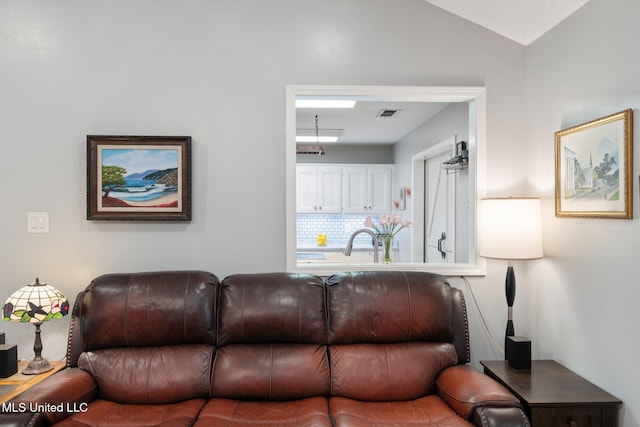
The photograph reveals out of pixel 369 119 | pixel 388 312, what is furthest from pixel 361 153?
pixel 388 312

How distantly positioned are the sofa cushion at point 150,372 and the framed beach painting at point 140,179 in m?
0.82

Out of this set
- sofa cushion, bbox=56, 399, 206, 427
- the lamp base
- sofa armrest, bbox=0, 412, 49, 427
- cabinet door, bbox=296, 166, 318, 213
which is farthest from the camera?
cabinet door, bbox=296, 166, 318, 213

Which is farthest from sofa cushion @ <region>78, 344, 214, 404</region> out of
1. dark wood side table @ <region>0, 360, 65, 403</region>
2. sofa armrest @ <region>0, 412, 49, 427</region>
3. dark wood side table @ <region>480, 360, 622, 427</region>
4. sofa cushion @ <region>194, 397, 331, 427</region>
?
dark wood side table @ <region>480, 360, 622, 427</region>

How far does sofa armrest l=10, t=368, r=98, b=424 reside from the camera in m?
1.70

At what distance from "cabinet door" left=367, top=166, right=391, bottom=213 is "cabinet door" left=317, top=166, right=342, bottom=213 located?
50 centimetres

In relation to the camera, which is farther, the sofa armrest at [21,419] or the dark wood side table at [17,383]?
the dark wood side table at [17,383]

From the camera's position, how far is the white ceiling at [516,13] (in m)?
2.24

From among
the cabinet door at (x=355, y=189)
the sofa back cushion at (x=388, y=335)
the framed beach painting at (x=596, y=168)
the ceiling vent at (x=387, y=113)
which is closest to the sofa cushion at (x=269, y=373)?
the sofa back cushion at (x=388, y=335)

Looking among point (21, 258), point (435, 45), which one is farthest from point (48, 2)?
point (435, 45)

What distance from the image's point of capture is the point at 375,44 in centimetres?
261

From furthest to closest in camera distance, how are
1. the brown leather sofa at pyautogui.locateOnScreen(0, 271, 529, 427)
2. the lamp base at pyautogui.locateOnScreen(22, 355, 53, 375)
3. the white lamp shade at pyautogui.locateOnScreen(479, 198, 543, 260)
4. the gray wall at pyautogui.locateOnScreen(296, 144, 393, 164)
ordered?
1. the gray wall at pyautogui.locateOnScreen(296, 144, 393, 164)
2. the white lamp shade at pyautogui.locateOnScreen(479, 198, 543, 260)
3. the lamp base at pyautogui.locateOnScreen(22, 355, 53, 375)
4. the brown leather sofa at pyautogui.locateOnScreen(0, 271, 529, 427)

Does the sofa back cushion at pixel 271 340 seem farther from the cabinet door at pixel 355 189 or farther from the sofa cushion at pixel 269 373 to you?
the cabinet door at pixel 355 189

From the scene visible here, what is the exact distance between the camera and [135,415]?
73.2 inches
